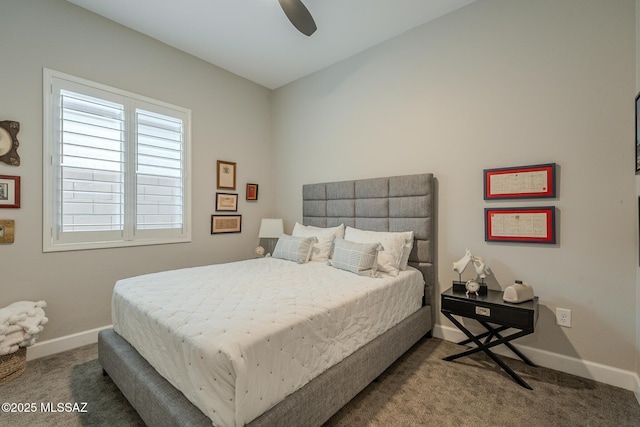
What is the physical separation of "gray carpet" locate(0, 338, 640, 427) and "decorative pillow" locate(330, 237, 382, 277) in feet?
2.56

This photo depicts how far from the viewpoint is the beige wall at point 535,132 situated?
6.52 feet

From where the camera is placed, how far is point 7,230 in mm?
2268

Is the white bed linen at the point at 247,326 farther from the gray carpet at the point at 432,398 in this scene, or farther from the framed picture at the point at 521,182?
the framed picture at the point at 521,182

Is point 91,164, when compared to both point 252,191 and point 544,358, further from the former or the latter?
point 544,358

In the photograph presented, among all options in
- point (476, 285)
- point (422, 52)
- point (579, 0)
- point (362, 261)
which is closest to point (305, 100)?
point (422, 52)

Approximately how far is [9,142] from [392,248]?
3.30 m

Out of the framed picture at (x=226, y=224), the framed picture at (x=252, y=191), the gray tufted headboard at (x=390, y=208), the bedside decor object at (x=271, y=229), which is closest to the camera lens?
the gray tufted headboard at (x=390, y=208)

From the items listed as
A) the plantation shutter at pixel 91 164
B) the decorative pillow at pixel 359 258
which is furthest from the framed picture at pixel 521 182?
the plantation shutter at pixel 91 164

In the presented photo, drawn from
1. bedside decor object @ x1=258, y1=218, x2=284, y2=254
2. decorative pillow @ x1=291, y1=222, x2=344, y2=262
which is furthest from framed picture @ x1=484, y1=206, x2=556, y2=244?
bedside decor object @ x1=258, y1=218, x2=284, y2=254

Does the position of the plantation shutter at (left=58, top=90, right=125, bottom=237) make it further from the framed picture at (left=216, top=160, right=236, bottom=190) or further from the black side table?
the black side table

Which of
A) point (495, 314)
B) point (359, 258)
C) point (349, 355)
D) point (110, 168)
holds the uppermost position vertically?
point (110, 168)

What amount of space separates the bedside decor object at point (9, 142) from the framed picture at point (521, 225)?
397 centimetres

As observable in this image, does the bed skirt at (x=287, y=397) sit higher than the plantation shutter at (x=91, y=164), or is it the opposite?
Result: the plantation shutter at (x=91, y=164)

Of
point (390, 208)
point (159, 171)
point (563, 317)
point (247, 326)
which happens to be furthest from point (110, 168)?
point (563, 317)
